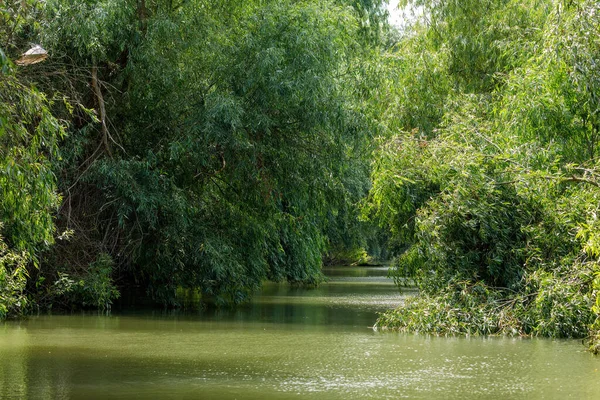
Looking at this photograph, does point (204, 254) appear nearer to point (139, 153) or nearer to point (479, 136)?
point (139, 153)

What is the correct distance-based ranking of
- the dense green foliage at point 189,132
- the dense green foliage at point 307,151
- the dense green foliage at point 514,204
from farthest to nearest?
1. the dense green foliage at point 189,132
2. the dense green foliage at point 307,151
3. the dense green foliage at point 514,204

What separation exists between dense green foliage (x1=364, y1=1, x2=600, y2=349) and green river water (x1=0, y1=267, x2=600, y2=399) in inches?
26.7

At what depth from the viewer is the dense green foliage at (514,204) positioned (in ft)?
38.8

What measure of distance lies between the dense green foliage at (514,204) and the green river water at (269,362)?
2.23 ft

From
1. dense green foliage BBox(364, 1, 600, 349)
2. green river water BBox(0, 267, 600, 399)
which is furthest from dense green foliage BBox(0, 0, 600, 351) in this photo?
green river water BBox(0, 267, 600, 399)

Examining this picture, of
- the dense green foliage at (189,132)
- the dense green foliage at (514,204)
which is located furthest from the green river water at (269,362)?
the dense green foliage at (189,132)

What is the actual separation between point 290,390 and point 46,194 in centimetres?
300

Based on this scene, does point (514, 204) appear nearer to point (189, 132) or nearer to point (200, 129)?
point (200, 129)

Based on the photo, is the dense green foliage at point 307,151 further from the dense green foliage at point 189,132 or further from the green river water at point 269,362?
the green river water at point 269,362

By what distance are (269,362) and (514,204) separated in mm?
5490

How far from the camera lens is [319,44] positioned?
15.6 metres

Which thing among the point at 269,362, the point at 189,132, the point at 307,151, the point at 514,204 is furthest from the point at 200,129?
the point at 269,362

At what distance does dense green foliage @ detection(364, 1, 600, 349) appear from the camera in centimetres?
1182

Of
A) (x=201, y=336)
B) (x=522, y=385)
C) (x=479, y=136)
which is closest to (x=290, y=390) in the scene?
(x=522, y=385)
